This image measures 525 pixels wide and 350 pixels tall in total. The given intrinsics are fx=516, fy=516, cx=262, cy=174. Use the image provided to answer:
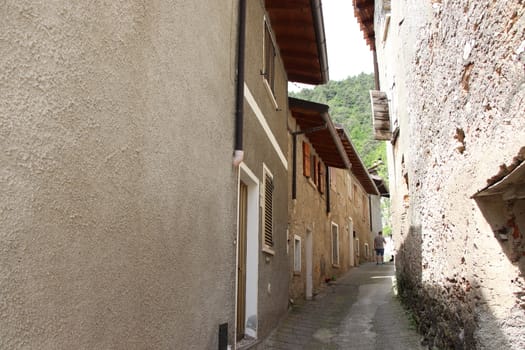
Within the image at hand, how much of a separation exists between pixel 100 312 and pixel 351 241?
1969 cm

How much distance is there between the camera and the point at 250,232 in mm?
6934

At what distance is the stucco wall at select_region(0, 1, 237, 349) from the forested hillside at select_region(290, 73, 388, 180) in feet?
121

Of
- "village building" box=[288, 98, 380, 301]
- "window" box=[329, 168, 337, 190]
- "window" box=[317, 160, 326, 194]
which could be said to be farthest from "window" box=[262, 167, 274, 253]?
"window" box=[329, 168, 337, 190]

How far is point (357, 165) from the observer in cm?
1942

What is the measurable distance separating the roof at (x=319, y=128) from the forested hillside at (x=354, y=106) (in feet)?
87.0

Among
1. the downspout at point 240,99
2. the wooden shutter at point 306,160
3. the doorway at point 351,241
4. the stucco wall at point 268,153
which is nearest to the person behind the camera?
the downspout at point 240,99

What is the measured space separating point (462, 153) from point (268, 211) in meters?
3.71

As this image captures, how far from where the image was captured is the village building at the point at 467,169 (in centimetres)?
375

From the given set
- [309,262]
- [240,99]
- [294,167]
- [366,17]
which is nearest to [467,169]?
[240,99]

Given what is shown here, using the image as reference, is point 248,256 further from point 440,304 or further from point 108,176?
point 108,176

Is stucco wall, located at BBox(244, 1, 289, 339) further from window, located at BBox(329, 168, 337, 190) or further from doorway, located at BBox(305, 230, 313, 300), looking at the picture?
window, located at BBox(329, 168, 337, 190)

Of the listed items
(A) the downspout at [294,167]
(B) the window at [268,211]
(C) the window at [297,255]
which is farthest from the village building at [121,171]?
(C) the window at [297,255]

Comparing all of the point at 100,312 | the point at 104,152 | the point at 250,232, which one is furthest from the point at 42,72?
the point at 250,232

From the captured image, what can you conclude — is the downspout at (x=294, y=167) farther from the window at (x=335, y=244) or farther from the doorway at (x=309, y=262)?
the window at (x=335, y=244)
